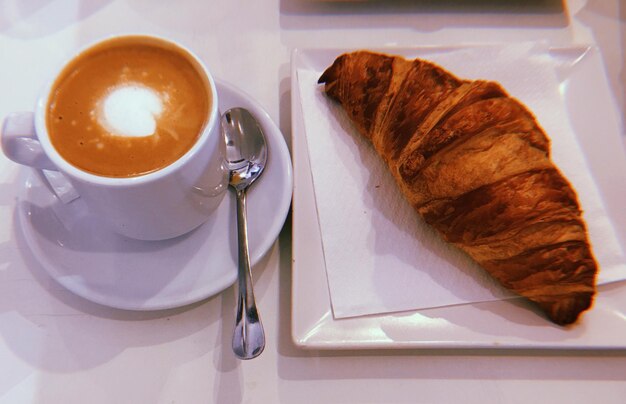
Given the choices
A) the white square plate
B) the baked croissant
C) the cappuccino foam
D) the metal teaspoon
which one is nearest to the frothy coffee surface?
the cappuccino foam

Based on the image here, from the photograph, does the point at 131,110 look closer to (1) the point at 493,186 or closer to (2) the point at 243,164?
(2) the point at 243,164

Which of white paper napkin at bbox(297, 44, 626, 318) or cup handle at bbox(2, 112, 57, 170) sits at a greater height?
cup handle at bbox(2, 112, 57, 170)

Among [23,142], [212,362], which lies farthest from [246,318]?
[23,142]

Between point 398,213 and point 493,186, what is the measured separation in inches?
6.4

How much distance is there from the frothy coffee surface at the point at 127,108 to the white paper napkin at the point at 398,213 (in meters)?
0.26

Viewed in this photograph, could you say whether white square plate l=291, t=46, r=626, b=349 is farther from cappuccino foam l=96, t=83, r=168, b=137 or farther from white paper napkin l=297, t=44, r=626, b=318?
cappuccino foam l=96, t=83, r=168, b=137

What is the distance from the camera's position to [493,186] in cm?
68

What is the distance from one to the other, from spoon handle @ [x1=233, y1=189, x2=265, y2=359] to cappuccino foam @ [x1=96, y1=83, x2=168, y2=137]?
20cm

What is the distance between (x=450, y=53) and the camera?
0.90 metres

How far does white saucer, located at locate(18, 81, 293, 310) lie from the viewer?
0.65 m

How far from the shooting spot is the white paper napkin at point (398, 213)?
0.70 meters

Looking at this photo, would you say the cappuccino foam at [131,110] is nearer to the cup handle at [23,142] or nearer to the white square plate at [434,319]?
the cup handle at [23,142]

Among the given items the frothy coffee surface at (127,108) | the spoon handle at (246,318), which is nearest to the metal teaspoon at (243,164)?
the spoon handle at (246,318)

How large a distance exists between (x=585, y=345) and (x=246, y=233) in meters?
0.52
